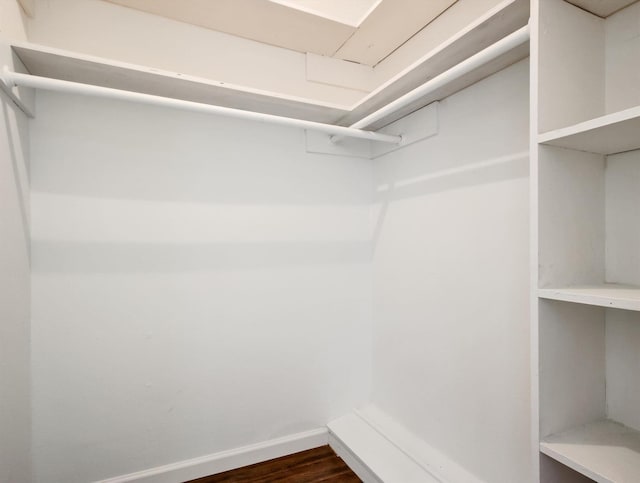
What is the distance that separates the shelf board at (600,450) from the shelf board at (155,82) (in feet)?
5.20

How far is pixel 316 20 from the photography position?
5.55ft

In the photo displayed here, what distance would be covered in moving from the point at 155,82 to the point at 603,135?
1.62m

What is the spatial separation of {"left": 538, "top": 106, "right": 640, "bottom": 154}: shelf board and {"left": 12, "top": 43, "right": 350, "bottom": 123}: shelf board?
1.07m

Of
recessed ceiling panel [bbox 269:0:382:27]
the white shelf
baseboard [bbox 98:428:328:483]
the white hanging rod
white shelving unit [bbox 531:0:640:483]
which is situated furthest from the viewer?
recessed ceiling panel [bbox 269:0:382:27]

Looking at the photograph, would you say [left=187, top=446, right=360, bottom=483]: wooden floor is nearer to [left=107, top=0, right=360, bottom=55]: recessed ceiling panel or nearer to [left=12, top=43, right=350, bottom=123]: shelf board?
[left=12, top=43, right=350, bottom=123]: shelf board

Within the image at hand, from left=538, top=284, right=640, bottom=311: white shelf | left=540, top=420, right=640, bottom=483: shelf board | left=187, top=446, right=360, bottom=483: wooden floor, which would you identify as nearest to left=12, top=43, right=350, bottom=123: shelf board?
left=538, top=284, right=640, bottom=311: white shelf

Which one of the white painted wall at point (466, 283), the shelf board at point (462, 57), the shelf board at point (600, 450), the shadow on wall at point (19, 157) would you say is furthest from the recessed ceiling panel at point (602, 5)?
the shadow on wall at point (19, 157)

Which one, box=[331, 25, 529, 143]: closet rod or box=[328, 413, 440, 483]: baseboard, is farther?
box=[328, 413, 440, 483]: baseboard

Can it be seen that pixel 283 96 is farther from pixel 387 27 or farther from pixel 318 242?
pixel 318 242

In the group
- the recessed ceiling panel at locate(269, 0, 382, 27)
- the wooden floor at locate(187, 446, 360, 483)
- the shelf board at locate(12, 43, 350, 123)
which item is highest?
the recessed ceiling panel at locate(269, 0, 382, 27)

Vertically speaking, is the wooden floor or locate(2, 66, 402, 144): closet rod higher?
locate(2, 66, 402, 144): closet rod

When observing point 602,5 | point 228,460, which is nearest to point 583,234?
point 602,5

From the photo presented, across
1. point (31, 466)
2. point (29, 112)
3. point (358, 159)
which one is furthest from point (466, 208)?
point (31, 466)

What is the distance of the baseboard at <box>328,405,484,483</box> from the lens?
154 centimetres
